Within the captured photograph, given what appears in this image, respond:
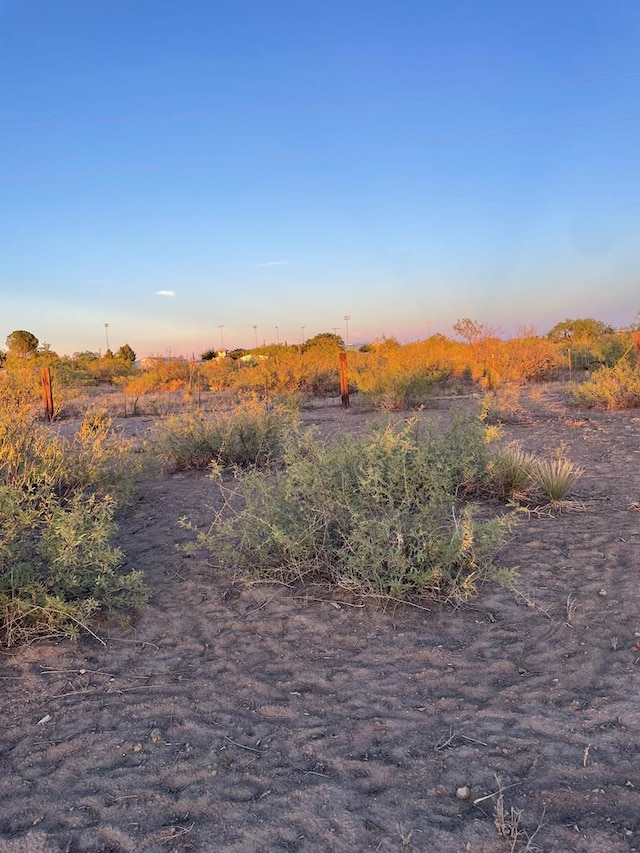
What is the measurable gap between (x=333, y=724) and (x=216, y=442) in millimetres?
6277

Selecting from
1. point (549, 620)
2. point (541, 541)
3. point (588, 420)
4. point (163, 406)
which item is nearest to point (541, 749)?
point (549, 620)

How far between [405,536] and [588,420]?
29.7 ft

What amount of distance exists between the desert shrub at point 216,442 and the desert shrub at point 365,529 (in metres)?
3.60

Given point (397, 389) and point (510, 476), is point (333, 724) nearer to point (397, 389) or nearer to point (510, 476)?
point (510, 476)

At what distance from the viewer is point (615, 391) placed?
536 inches

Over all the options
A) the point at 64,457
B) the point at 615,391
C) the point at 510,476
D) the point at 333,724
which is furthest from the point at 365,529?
the point at 615,391

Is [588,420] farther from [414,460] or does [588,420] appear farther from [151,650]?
[151,650]

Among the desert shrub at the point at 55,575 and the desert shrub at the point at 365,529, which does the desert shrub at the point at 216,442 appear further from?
the desert shrub at the point at 55,575

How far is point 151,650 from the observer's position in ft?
12.6

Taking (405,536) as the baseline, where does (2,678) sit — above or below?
below

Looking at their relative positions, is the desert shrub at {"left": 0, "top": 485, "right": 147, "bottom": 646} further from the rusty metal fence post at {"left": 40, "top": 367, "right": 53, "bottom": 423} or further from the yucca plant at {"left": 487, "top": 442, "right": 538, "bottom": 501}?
the rusty metal fence post at {"left": 40, "top": 367, "right": 53, "bottom": 423}

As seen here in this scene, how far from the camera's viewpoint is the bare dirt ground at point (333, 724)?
7.82ft

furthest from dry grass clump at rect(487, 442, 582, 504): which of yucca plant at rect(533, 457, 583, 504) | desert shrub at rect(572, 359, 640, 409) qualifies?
desert shrub at rect(572, 359, 640, 409)

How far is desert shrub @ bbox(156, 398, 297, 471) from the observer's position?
9031 mm
